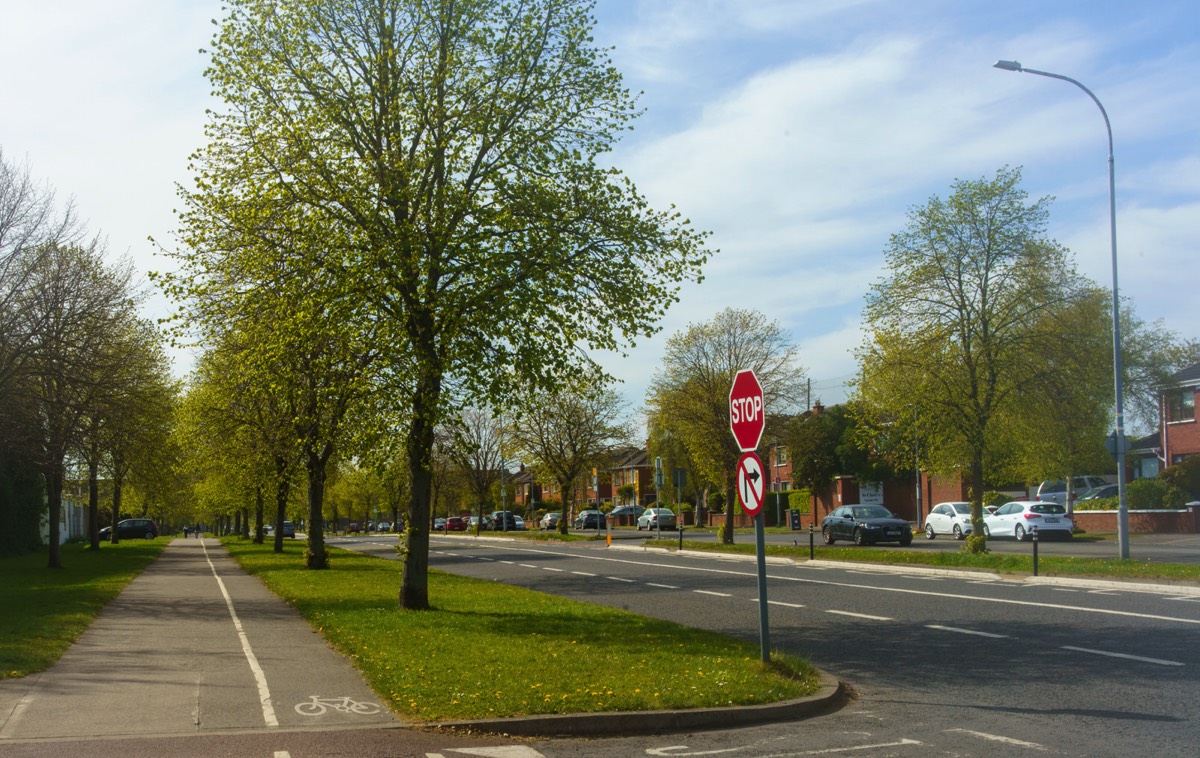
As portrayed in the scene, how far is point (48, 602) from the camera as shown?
19.2 meters

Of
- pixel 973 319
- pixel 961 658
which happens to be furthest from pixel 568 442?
pixel 961 658

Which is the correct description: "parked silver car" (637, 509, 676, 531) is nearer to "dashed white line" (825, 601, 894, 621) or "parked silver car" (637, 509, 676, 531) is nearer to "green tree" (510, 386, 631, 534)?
"green tree" (510, 386, 631, 534)

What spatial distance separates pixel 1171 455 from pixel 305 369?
46956 mm

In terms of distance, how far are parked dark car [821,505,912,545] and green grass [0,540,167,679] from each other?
23.7 meters

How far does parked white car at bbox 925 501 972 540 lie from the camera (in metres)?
42.8

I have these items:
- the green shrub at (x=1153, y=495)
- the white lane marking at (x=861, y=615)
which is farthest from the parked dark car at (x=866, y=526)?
the white lane marking at (x=861, y=615)

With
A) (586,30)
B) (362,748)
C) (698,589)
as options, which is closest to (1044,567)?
(698,589)

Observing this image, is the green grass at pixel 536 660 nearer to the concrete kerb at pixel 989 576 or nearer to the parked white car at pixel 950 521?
the concrete kerb at pixel 989 576

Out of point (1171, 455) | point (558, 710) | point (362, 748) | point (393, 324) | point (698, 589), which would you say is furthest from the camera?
point (1171, 455)

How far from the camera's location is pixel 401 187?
1545 centimetres

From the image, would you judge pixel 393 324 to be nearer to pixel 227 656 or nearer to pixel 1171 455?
pixel 227 656

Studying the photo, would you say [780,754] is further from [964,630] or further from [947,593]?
[947,593]

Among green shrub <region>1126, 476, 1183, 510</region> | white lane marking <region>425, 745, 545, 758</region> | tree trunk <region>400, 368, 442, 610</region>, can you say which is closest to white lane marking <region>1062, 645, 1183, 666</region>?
white lane marking <region>425, 745, 545, 758</region>

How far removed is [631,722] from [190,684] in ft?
15.8
